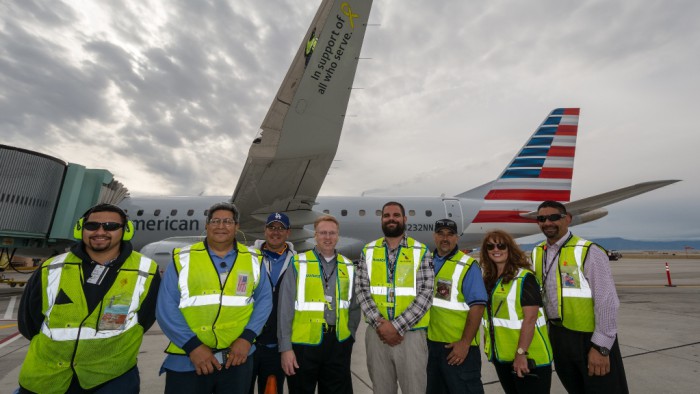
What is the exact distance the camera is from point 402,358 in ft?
10.1

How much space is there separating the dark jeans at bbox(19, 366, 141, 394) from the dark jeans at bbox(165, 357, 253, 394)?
23 cm

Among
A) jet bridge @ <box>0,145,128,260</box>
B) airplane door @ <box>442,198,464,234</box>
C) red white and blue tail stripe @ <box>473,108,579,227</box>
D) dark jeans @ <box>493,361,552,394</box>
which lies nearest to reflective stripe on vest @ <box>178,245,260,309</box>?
dark jeans @ <box>493,361,552,394</box>

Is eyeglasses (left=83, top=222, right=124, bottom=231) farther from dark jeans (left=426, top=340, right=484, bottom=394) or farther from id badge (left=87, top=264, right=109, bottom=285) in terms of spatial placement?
dark jeans (left=426, top=340, right=484, bottom=394)

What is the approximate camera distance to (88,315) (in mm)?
2293

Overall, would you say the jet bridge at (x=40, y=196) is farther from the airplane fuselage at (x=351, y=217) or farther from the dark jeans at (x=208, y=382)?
the dark jeans at (x=208, y=382)

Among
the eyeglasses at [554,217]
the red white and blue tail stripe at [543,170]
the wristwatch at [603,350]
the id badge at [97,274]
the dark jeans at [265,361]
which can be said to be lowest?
the dark jeans at [265,361]

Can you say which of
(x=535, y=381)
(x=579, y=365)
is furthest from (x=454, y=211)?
(x=535, y=381)

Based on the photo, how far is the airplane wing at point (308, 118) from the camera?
597 centimetres

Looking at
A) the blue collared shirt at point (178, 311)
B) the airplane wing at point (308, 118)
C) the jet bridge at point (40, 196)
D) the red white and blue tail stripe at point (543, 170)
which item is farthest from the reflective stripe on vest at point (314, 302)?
the red white and blue tail stripe at point (543, 170)

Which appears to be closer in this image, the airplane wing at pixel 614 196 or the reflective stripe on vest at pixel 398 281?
the reflective stripe on vest at pixel 398 281

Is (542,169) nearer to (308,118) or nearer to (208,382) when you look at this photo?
(308,118)

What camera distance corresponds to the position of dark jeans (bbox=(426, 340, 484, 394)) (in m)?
2.95

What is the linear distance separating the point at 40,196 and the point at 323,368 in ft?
33.7

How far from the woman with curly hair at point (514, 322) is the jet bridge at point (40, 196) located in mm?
11199
